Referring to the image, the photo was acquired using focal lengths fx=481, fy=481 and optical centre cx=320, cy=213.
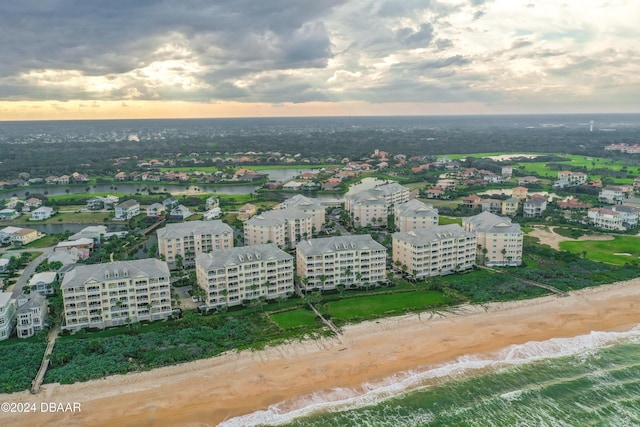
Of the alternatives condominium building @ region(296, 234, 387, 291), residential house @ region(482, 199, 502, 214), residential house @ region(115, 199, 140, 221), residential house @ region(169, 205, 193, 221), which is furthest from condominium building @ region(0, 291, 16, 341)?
residential house @ region(482, 199, 502, 214)

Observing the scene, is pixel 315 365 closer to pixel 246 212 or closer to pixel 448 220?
pixel 448 220

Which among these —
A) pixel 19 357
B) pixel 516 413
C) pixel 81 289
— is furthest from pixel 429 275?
pixel 19 357

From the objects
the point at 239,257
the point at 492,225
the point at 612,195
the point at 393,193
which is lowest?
the point at 612,195

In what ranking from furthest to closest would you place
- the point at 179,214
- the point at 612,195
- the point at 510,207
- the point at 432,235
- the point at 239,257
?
1. the point at 612,195
2. the point at 510,207
3. the point at 179,214
4. the point at 432,235
5. the point at 239,257

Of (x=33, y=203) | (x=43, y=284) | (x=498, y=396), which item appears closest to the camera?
(x=498, y=396)

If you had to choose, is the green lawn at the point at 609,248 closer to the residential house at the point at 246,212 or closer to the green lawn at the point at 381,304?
the green lawn at the point at 381,304

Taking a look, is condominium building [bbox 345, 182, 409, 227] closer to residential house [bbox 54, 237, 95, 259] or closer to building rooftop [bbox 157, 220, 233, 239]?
building rooftop [bbox 157, 220, 233, 239]

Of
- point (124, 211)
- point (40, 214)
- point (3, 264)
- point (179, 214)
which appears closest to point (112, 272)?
point (3, 264)
